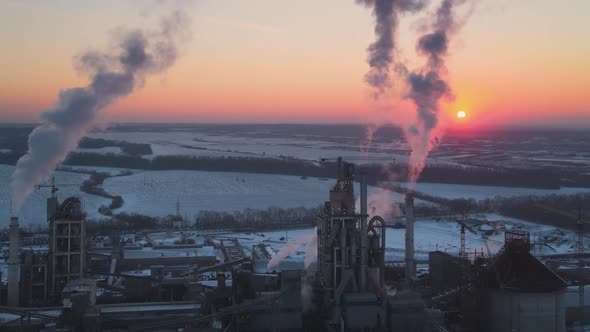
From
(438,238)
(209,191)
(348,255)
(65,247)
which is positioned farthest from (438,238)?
(209,191)

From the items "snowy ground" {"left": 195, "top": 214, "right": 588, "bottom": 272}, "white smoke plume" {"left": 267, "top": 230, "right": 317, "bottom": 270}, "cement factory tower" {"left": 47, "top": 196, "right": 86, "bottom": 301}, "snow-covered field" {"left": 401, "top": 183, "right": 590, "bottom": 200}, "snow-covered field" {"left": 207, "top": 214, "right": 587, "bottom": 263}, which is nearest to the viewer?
"cement factory tower" {"left": 47, "top": 196, "right": 86, "bottom": 301}

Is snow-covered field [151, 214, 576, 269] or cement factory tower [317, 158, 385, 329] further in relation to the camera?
snow-covered field [151, 214, 576, 269]

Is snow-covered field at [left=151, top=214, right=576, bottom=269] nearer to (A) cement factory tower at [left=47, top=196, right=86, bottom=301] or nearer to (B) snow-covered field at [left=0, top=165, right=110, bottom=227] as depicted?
(B) snow-covered field at [left=0, top=165, right=110, bottom=227]

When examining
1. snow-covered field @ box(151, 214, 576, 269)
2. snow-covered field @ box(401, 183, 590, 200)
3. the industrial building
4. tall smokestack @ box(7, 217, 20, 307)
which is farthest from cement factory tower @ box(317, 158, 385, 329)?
snow-covered field @ box(401, 183, 590, 200)

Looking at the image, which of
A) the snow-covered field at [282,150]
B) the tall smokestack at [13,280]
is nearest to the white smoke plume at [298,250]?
the tall smokestack at [13,280]

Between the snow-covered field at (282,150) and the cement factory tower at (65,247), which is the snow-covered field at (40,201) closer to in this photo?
the cement factory tower at (65,247)

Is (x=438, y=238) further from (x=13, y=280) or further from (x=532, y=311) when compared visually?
(x=13, y=280)
